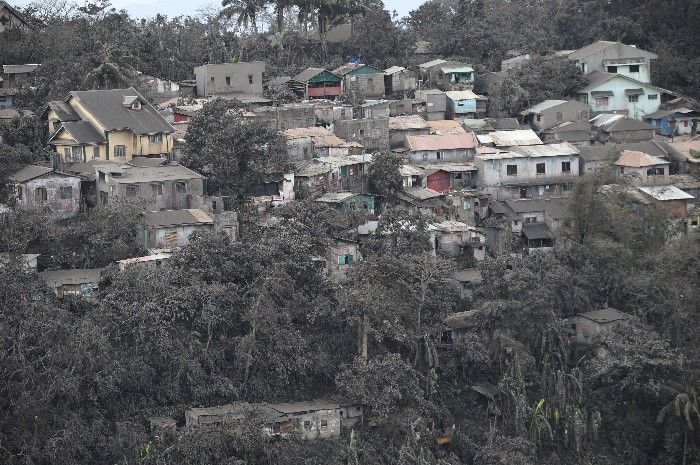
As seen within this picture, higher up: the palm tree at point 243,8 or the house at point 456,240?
the palm tree at point 243,8

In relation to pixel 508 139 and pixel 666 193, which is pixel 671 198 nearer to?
pixel 666 193

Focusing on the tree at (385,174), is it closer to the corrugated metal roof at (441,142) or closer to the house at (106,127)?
the corrugated metal roof at (441,142)

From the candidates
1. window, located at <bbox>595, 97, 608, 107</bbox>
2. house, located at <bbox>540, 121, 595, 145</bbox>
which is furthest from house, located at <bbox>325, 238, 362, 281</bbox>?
window, located at <bbox>595, 97, 608, 107</bbox>

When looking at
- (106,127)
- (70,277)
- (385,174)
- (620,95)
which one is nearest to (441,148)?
(385,174)

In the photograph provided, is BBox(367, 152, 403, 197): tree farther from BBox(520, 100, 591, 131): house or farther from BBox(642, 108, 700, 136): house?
BBox(642, 108, 700, 136): house

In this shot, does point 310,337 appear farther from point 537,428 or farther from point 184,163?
point 184,163

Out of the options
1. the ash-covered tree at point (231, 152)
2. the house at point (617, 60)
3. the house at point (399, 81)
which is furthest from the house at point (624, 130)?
the ash-covered tree at point (231, 152)

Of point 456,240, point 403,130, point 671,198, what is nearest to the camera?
point 456,240
